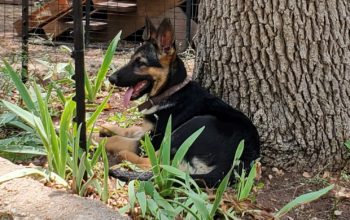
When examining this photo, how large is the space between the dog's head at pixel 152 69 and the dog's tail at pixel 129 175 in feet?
3.09

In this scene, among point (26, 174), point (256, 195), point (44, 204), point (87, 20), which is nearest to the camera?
point (44, 204)

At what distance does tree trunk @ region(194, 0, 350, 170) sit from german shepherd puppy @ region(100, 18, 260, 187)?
21 cm

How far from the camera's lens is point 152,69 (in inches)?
194

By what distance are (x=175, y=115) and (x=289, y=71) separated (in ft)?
3.19

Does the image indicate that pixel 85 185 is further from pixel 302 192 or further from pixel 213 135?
pixel 302 192

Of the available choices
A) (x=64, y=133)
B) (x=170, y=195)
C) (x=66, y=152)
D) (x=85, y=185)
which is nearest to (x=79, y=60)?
(x=64, y=133)

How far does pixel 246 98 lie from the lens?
467 centimetres

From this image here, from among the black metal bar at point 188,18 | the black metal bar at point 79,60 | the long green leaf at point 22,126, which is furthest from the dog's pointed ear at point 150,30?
the black metal bar at point 188,18

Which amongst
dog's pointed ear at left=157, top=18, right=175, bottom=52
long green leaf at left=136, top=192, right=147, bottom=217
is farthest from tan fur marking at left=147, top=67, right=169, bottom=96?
long green leaf at left=136, top=192, right=147, bottom=217

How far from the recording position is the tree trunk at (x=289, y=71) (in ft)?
14.5

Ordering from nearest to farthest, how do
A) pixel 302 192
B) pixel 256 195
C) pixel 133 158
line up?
pixel 256 195
pixel 302 192
pixel 133 158


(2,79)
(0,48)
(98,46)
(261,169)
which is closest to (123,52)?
(98,46)

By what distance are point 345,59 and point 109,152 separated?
2.00 metres

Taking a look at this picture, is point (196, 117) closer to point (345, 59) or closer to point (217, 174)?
point (217, 174)
